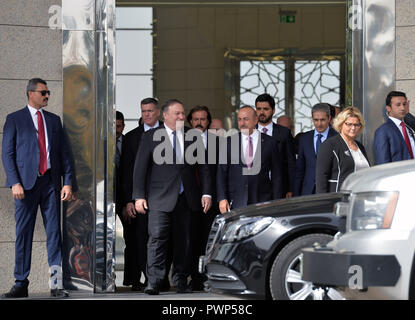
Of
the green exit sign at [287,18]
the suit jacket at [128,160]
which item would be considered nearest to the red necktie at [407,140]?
the suit jacket at [128,160]

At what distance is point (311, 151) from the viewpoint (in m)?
11.1

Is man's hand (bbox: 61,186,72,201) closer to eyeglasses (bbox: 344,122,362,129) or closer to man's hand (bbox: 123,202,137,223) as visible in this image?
man's hand (bbox: 123,202,137,223)

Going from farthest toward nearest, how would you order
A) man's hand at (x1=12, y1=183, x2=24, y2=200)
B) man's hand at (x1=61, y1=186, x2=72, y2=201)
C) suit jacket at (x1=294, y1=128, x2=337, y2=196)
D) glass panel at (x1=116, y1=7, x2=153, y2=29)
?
1. glass panel at (x1=116, y1=7, x2=153, y2=29)
2. suit jacket at (x1=294, y1=128, x2=337, y2=196)
3. man's hand at (x1=61, y1=186, x2=72, y2=201)
4. man's hand at (x1=12, y1=183, x2=24, y2=200)

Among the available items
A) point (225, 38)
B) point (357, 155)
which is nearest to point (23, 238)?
point (357, 155)

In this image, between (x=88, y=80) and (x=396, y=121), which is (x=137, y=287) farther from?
(x=396, y=121)

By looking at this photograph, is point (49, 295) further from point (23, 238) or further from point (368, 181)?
point (368, 181)

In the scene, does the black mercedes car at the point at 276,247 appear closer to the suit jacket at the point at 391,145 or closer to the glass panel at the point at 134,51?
the suit jacket at the point at 391,145

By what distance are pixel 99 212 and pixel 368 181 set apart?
4.91m

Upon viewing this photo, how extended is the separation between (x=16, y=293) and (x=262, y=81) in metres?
9.89

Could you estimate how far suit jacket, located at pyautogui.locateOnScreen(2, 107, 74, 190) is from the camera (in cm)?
1038

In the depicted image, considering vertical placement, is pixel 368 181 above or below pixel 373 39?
below

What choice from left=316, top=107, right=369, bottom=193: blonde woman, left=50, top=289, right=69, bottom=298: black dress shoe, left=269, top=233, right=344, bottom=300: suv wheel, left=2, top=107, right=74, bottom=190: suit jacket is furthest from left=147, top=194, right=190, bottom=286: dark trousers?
left=269, top=233, right=344, bottom=300: suv wheel

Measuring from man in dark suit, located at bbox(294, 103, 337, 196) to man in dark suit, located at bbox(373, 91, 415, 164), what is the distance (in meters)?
0.70
